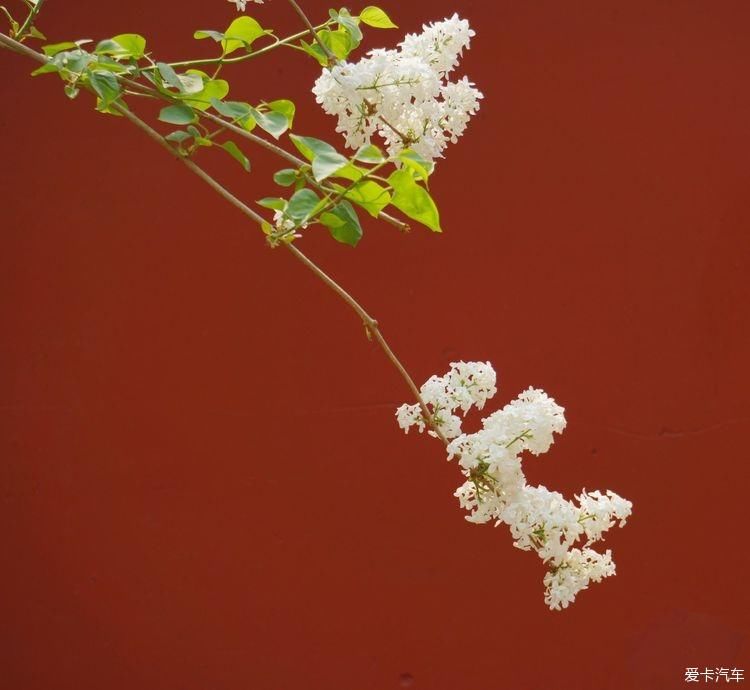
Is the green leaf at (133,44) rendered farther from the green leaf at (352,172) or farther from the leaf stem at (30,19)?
the green leaf at (352,172)

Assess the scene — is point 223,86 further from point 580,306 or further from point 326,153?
point 580,306

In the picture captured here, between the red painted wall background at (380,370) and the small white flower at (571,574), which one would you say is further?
the red painted wall background at (380,370)

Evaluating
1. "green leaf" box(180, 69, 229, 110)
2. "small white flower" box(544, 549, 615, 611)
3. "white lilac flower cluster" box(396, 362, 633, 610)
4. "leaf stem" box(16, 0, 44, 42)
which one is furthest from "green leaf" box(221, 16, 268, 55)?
"small white flower" box(544, 549, 615, 611)

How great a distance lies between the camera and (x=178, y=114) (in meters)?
0.77

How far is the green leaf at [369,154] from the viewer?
673 mm

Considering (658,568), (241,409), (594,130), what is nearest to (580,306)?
(594,130)

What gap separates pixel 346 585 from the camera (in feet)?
5.52

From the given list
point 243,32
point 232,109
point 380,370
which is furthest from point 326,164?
point 380,370

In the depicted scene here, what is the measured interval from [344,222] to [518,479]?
7.9 inches

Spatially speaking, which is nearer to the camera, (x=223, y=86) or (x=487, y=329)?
(x=223, y=86)

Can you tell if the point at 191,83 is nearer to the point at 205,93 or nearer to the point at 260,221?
the point at 205,93

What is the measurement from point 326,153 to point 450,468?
1.05 metres

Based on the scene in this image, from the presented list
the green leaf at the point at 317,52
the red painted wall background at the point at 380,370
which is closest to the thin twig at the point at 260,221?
the green leaf at the point at 317,52

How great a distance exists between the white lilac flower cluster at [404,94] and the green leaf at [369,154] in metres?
0.04
